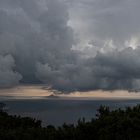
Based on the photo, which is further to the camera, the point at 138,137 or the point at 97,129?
the point at 97,129

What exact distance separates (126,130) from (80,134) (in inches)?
118

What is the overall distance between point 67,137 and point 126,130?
12.6ft

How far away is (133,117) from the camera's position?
2609 centimetres

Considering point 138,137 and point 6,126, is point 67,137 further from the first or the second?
point 6,126

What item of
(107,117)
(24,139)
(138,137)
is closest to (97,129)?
(107,117)

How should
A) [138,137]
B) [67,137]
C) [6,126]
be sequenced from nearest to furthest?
[138,137] < [67,137] < [6,126]

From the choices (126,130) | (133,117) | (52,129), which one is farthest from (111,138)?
(52,129)

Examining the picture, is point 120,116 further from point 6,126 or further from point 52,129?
point 6,126

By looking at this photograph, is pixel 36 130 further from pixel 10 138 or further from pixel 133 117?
pixel 133 117

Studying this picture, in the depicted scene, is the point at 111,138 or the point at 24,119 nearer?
the point at 111,138

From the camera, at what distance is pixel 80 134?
25.5 meters

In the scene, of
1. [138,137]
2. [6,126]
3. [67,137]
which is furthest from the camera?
[6,126]

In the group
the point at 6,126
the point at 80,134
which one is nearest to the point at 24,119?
the point at 6,126

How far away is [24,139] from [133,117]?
711 cm
